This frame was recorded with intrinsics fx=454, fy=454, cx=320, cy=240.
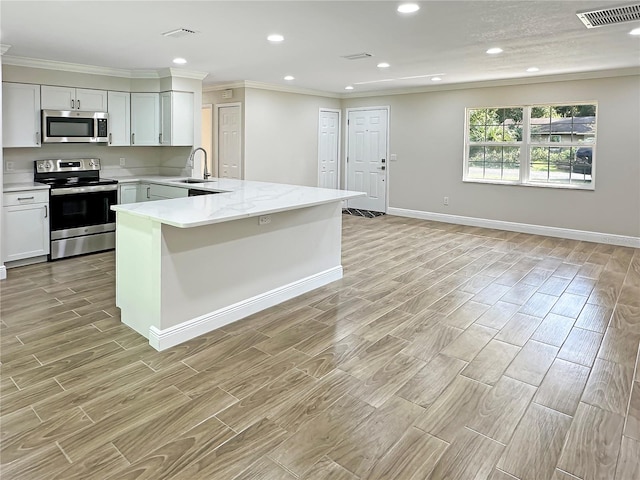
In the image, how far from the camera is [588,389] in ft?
8.69

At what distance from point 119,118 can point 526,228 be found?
634cm

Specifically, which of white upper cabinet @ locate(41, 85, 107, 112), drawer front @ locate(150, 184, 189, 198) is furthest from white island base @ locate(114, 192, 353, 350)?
white upper cabinet @ locate(41, 85, 107, 112)

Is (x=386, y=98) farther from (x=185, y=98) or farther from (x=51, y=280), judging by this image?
(x=51, y=280)

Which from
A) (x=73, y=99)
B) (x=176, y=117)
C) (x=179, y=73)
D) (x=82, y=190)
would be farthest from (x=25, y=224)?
(x=179, y=73)

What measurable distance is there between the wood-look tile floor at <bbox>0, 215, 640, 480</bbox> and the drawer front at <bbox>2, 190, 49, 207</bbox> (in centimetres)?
94

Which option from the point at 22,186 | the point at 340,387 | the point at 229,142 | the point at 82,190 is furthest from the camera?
the point at 229,142

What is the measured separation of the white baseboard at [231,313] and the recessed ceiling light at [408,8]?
2394mm

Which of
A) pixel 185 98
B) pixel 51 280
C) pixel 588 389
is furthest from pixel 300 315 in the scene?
pixel 185 98

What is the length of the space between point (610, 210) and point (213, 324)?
19.6 ft

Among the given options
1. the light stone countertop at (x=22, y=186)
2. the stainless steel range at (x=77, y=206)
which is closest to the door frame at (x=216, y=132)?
the stainless steel range at (x=77, y=206)

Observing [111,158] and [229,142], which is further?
[229,142]

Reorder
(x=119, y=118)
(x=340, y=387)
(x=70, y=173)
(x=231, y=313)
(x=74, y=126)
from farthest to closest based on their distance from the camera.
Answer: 1. (x=119, y=118)
2. (x=70, y=173)
3. (x=74, y=126)
4. (x=231, y=313)
5. (x=340, y=387)

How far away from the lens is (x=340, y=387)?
2.63m

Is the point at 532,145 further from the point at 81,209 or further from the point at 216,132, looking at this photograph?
the point at 81,209
